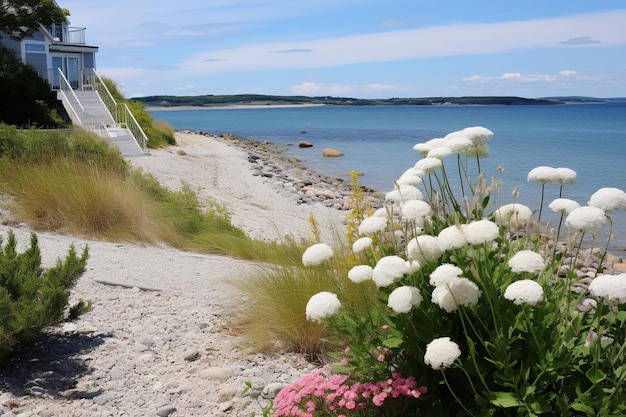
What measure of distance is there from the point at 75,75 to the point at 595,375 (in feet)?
111

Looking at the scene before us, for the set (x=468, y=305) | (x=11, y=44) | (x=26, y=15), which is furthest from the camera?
(x=11, y=44)

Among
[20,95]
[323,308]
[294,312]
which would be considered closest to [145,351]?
[294,312]

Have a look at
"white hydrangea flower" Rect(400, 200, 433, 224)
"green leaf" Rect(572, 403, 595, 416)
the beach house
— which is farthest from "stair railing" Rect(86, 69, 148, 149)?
"green leaf" Rect(572, 403, 595, 416)

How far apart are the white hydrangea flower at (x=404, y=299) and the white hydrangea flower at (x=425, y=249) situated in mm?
174

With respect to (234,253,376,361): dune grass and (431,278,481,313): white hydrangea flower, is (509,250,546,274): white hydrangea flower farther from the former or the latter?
(234,253,376,361): dune grass

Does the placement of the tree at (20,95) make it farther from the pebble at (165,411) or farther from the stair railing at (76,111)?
the pebble at (165,411)

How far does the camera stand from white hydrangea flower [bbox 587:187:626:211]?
3.10 m

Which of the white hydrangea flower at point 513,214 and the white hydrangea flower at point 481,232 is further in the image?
the white hydrangea flower at point 513,214

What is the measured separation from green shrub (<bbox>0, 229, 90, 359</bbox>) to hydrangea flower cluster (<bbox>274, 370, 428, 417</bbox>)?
79.7 inches

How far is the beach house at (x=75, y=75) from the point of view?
2679cm

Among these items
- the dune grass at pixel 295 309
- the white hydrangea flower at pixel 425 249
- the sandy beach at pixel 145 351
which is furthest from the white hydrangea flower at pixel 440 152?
the sandy beach at pixel 145 351

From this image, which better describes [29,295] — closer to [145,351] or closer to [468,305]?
[145,351]

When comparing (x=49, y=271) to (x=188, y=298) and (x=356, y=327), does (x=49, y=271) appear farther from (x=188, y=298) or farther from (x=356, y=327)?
(x=356, y=327)

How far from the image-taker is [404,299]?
2924 mm
